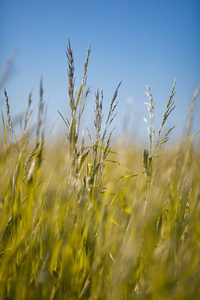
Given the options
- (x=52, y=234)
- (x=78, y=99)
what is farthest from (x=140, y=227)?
(x=78, y=99)

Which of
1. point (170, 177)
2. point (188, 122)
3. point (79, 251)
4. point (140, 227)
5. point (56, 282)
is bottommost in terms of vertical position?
point (56, 282)

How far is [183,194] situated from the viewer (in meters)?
0.96

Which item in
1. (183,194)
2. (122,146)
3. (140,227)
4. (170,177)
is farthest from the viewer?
(122,146)

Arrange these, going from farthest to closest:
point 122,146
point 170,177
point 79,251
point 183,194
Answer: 1. point 122,146
2. point 170,177
3. point 183,194
4. point 79,251

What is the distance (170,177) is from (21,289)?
80 centimetres

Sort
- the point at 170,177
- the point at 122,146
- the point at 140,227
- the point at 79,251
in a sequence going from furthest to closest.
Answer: the point at 122,146, the point at 170,177, the point at 79,251, the point at 140,227

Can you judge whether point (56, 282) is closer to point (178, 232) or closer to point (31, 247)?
point (31, 247)

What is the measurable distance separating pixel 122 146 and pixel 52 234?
65.1 inches

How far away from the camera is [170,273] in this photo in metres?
0.81

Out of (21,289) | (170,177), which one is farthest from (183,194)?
(21,289)

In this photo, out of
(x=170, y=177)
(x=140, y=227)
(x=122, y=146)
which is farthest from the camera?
(x=122, y=146)

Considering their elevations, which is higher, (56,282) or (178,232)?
(178,232)

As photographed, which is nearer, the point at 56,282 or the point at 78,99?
the point at 56,282

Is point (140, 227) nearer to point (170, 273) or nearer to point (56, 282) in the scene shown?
point (170, 273)
